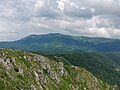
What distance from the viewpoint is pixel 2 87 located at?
653 ft
